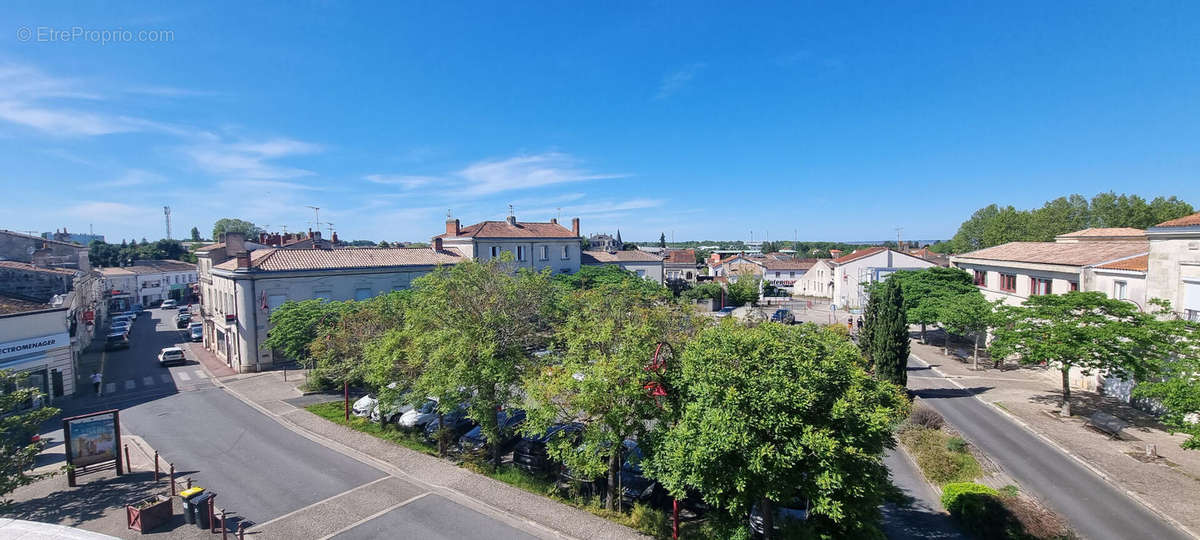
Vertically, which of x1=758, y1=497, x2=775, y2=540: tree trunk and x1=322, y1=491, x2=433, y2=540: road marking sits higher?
x1=758, y1=497, x2=775, y2=540: tree trunk

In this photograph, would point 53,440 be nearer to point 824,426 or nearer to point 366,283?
point 366,283

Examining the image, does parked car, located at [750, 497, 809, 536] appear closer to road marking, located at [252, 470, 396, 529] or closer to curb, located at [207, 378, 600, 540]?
curb, located at [207, 378, 600, 540]

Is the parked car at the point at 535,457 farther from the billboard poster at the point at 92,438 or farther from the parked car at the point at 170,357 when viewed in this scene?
the parked car at the point at 170,357

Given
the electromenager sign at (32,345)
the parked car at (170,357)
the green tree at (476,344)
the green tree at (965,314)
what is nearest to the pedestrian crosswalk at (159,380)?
the parked car at (170,357)

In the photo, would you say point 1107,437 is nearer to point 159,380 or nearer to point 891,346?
point 891,346

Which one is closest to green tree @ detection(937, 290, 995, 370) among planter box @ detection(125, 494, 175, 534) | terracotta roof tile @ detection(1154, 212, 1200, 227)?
terracotta roof tile @ detection(1154, 212, 1200, 227)

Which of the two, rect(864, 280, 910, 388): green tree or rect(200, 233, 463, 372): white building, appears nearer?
rect(864, 280, 910, 388): green tree

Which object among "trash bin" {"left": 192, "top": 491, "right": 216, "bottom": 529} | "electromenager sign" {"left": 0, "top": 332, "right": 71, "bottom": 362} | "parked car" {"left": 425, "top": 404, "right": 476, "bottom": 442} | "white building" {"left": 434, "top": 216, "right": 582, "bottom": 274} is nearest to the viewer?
"trash bin" {"left": 192, "top": 491, "right": 216, "bottom": 529}
